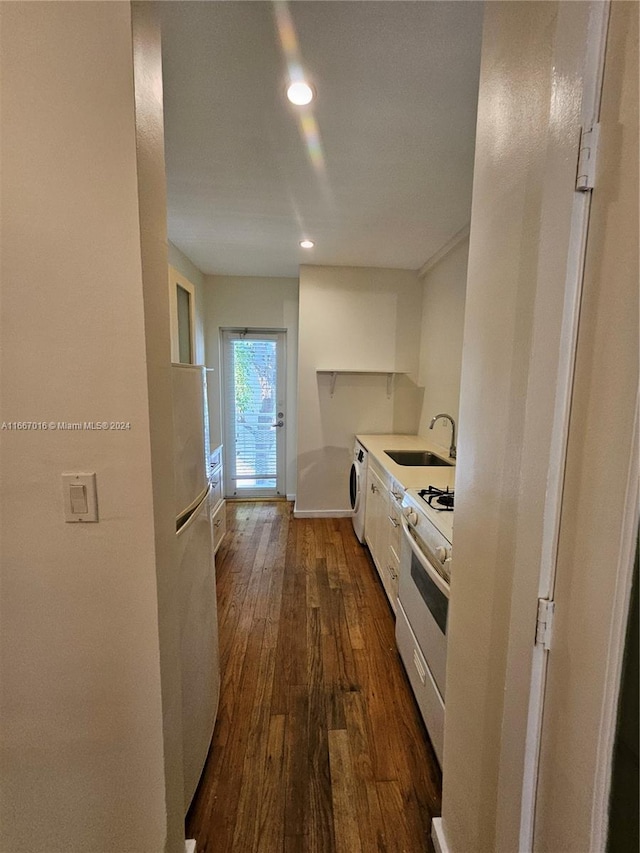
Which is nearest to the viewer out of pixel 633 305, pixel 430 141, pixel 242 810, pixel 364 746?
pixel 633 305

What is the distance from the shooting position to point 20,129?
78cm

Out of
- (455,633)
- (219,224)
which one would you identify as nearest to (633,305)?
(455,633)

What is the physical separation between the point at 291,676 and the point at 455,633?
1.18 meters

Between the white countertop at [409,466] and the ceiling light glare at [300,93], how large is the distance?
185 centimetres

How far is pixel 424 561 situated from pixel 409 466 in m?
1.22

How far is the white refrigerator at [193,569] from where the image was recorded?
1177 mm

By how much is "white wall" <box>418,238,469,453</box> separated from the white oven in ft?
4.07

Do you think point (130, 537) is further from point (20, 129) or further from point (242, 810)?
point (242, 810)

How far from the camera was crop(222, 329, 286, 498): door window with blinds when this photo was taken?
4.43 m

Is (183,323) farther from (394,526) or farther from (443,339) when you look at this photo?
(443,339)

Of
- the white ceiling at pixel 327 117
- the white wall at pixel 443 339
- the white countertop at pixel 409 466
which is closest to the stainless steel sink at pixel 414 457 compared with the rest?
the white countertop at pixel 409 466

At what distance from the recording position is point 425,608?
1.55m

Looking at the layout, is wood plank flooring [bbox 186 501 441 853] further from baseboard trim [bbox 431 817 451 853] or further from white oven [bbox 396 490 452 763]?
white oven [bbox 396 490 452 763]

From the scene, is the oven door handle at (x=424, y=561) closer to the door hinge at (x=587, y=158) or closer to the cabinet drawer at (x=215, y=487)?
the door hinge at (x=587, y=158)
